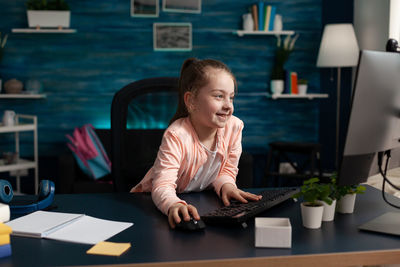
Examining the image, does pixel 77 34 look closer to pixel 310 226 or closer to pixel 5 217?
pixel 5 217

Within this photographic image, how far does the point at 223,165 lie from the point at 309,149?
8.26 feet

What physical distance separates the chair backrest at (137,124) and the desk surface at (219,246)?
1.85 ft

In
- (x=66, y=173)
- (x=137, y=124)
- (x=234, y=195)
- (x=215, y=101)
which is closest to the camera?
(x=234, y=195)

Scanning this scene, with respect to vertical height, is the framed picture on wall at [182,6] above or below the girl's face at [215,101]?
above

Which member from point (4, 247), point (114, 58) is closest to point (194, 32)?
point (114, 58)

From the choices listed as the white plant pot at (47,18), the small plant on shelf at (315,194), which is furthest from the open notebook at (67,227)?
the white plant pot at (47,18)

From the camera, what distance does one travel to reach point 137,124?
6.17ft

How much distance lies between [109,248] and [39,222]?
0.29 m

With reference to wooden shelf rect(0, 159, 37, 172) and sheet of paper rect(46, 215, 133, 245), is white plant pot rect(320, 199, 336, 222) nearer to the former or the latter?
sheet of paper rect(46, 215, 133, 245)

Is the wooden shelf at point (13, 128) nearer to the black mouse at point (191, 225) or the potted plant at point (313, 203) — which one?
the black mouse at point (191, 225)

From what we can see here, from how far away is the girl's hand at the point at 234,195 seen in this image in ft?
4.35

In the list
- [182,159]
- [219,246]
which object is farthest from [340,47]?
[219,246]

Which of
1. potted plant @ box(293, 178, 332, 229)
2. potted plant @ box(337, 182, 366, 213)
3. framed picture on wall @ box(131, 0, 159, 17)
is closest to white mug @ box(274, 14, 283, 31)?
framed picture on wall @ box(131, 0, 159, 17)

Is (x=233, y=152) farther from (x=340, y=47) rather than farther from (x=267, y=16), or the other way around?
(x=267, y=16)
